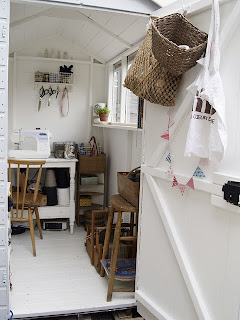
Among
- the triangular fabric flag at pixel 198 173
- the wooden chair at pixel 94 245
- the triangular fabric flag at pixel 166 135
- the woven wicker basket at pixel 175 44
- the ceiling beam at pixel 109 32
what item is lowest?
the wooden chair at pixel 94 245

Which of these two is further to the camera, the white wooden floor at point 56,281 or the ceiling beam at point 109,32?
the ceiling beam at point 109,32

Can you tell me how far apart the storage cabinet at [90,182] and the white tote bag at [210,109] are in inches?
106

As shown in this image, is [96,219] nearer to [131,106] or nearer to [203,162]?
[131,106]

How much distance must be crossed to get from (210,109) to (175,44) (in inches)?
14.8

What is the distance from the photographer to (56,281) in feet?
10.1

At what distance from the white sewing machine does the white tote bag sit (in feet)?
8.40

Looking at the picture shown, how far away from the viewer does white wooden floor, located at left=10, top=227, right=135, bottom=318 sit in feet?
8.57

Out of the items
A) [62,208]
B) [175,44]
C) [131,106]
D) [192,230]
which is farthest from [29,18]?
[192,230]

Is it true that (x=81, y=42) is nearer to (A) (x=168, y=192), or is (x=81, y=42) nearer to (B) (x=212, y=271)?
(A) (x=168, y=192)

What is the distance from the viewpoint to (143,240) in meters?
2.62

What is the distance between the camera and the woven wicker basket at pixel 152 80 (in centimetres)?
206

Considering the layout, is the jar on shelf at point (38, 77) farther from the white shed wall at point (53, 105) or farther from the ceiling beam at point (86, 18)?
the ceiling beam at point (86, 18)

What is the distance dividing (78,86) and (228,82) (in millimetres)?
3334

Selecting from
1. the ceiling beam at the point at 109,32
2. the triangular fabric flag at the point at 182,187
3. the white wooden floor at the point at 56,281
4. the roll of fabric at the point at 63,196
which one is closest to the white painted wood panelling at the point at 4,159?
the white wooden floor at the point at 56,281
